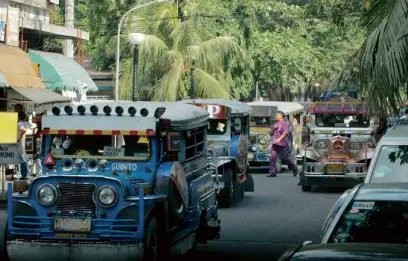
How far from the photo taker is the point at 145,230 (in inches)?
434

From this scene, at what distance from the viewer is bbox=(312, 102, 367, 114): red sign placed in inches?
1019

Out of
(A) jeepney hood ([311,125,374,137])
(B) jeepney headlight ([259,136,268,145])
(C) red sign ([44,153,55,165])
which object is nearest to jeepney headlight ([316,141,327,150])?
(A) jeepney hood ([311,125,374,137])

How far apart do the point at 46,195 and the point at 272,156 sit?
17.2 metres

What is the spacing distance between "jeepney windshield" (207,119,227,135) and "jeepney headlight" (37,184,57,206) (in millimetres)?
9761

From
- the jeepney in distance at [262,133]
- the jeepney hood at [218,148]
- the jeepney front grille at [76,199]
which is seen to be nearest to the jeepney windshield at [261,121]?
the jeepney in distance at [262,133]

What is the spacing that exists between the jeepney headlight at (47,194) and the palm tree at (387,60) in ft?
14.3

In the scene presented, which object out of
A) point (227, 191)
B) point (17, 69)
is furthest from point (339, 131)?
point (17, 69)

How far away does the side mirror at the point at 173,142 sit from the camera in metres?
11.9

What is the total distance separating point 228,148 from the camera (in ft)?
67.1

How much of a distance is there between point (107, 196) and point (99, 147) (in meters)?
1.32

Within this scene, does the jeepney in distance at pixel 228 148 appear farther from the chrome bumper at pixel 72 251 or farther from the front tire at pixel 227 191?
the chrome bumper at pixel 72 251

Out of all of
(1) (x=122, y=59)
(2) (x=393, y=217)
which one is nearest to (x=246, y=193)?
(2) (x=393, y=217)

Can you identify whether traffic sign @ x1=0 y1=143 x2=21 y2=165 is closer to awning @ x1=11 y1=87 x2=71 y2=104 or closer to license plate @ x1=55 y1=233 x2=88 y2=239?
awning @ x1=11 y1=87 x2=71 y2=104

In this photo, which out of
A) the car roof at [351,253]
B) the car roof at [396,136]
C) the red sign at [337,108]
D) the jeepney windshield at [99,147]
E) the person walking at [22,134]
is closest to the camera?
the car roof at [351,253]
